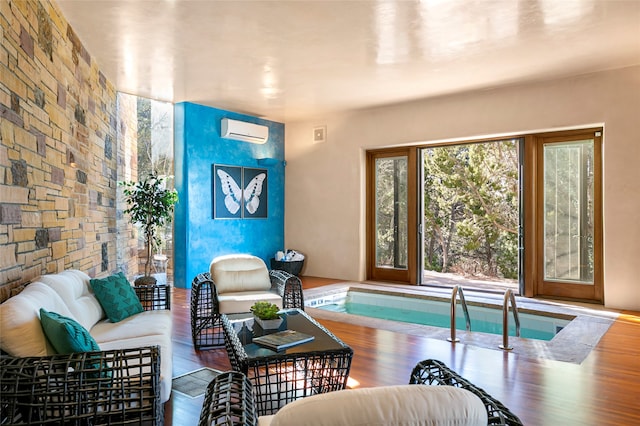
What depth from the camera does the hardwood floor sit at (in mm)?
2633

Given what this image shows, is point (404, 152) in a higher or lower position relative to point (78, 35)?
lower

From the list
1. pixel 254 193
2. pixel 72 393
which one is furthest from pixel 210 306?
pixel 254 193

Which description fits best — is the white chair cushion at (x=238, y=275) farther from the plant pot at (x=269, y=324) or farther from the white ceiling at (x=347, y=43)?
the white ceiling at (x=347, y=43)

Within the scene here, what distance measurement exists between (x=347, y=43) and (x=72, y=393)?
384 cm

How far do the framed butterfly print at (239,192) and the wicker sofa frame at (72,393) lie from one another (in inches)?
214

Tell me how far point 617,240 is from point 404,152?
3145 mm

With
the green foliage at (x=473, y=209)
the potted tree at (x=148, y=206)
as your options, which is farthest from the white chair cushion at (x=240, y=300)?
the green foliage at (x=473, y=209)

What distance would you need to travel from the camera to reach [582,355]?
360cm

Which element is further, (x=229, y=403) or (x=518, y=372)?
(x=518, y=372)

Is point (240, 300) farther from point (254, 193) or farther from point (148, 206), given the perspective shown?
point (254, 193)

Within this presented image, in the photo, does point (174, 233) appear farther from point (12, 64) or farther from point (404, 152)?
point (12, 64)

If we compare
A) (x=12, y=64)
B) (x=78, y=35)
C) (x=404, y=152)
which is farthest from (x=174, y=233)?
(x=12, y=64)

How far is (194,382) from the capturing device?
10.2 ft

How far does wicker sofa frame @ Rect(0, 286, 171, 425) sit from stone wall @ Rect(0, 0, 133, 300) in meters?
1.07
